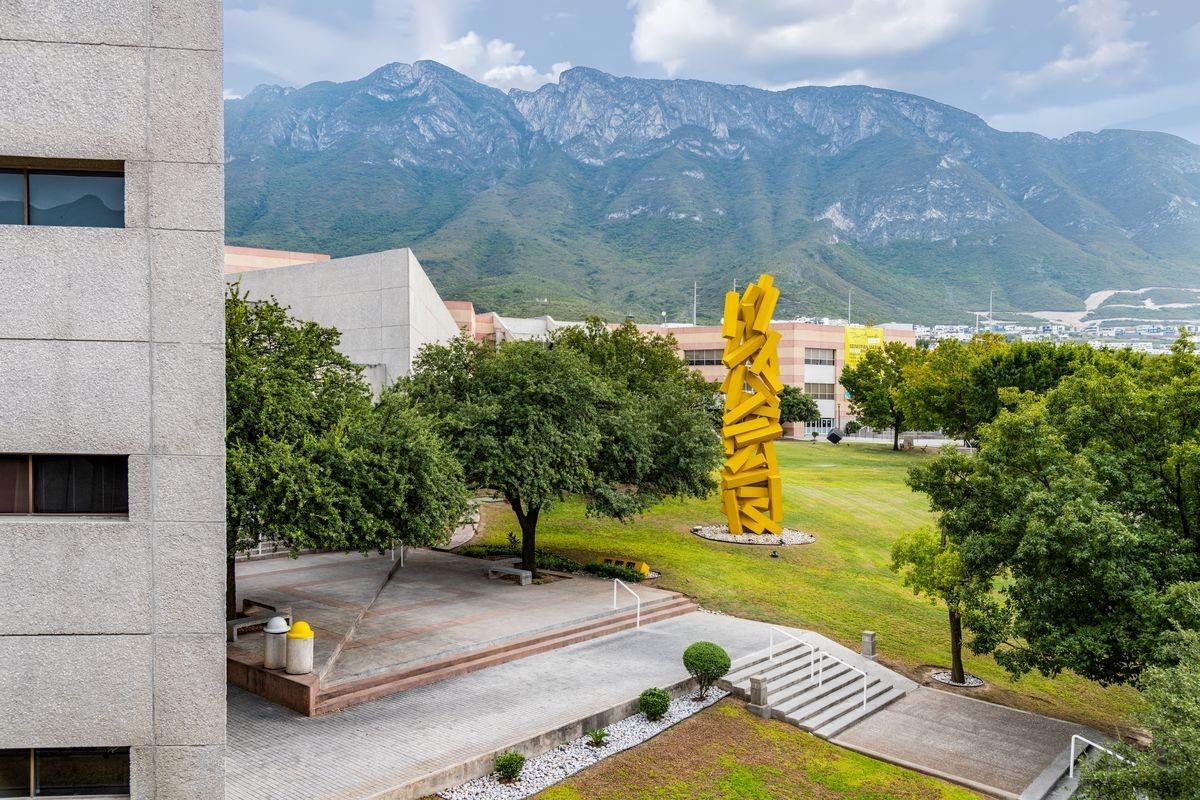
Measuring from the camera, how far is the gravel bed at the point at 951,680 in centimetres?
2219

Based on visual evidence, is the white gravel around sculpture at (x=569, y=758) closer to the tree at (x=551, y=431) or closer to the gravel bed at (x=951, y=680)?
the gravel bed at (x=951, y=680)

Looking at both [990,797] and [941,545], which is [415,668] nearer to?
[990,797]

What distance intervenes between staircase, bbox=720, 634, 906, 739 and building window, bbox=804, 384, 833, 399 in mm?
72543

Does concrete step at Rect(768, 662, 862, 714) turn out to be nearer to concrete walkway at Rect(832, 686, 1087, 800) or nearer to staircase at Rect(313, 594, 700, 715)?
concrete walkway at Rect(832, 686, 1087, 800)

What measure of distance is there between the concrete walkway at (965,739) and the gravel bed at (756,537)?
13926mm

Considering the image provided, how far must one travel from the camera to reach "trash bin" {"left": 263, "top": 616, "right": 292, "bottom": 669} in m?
17.4

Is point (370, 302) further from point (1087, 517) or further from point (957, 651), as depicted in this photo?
point (1087, 517)

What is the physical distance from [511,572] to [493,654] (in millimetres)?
7382

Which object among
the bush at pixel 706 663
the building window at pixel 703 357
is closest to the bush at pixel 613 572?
the bush at pixel 706 663

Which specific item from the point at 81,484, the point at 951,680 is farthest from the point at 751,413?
the point at 81,484

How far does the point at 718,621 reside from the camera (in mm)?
25047

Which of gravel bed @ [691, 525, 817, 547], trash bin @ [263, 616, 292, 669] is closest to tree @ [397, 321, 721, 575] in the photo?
gravel bed @ [691, 525, 817, 547]

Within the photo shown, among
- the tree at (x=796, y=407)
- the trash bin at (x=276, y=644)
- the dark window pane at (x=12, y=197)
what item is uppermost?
the dark window pane at (x=12, y=197)

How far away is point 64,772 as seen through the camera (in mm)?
10133
